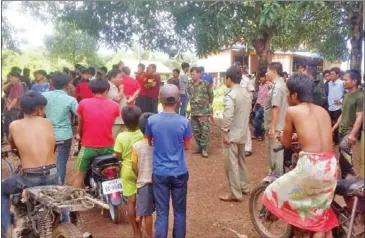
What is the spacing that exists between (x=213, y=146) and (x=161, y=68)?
201 centimetres

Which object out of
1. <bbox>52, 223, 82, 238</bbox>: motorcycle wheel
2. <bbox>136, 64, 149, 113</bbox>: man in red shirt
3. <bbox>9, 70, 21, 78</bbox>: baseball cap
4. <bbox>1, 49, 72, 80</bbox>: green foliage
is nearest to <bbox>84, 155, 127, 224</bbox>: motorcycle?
<bbox>52, 223, 82, 238</bbox>: motorcycle wheel

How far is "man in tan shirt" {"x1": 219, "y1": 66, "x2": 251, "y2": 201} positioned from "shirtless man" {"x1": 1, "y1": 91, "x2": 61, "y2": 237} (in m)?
1.77

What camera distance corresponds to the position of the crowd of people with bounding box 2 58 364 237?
8.41 feet

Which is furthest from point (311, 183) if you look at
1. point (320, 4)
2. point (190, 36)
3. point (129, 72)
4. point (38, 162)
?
point (129, 72)

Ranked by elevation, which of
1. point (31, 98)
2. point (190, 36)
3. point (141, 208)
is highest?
point (190, 36)

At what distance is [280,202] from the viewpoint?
2668 mm

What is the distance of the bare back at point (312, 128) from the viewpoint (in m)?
2.48

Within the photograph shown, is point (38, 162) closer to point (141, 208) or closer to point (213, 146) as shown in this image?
point (141, 208)

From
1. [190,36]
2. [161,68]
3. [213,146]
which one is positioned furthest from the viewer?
[161,68]

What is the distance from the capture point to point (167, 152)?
2721 millimetres

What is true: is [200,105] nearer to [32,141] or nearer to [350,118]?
[350,118]

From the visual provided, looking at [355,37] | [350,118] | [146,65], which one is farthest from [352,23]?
[146,65]

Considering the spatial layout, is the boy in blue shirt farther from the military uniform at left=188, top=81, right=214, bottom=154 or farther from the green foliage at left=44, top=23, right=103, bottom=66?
the military uniform at left=188, top=81, right=214, bottom=154

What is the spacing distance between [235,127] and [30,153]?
2.03m
